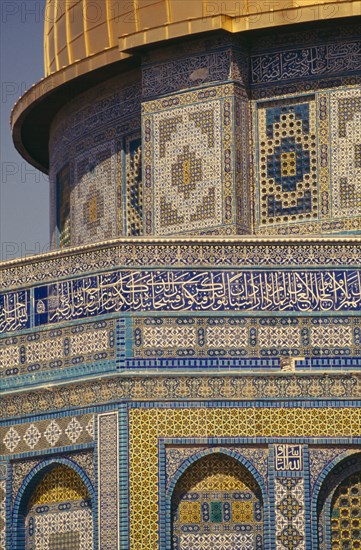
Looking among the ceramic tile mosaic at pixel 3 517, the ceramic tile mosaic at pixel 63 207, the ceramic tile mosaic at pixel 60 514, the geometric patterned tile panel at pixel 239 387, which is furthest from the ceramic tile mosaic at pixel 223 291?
the ceramic tile mosaic at pixel 63 207

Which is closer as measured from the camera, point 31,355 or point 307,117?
point 31,355

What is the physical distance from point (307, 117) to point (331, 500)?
4.37m

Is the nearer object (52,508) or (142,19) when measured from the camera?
(52,508)

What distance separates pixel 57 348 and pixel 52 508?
1.43 metres

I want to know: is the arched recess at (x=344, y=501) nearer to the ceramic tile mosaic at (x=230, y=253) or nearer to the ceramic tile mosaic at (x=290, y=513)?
the ceramic tile mosaic at (x=290, y=513)

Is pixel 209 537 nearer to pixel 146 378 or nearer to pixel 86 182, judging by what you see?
pixel 146 378

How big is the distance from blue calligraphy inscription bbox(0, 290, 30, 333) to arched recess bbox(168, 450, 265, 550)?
7.17 feet

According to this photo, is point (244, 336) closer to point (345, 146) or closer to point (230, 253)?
point (230, 253)

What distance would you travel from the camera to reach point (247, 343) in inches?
771

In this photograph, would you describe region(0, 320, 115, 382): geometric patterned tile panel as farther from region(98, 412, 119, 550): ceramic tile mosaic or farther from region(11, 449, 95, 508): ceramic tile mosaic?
region(11, 449, 95, 508): ceramic tile mosaic

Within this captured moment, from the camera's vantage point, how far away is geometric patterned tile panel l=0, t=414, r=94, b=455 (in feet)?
64.5

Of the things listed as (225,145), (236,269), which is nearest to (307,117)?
(225,145)

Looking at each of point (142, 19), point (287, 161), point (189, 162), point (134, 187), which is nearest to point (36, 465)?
point (189, 162)

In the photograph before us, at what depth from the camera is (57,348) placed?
20031 millimetres
